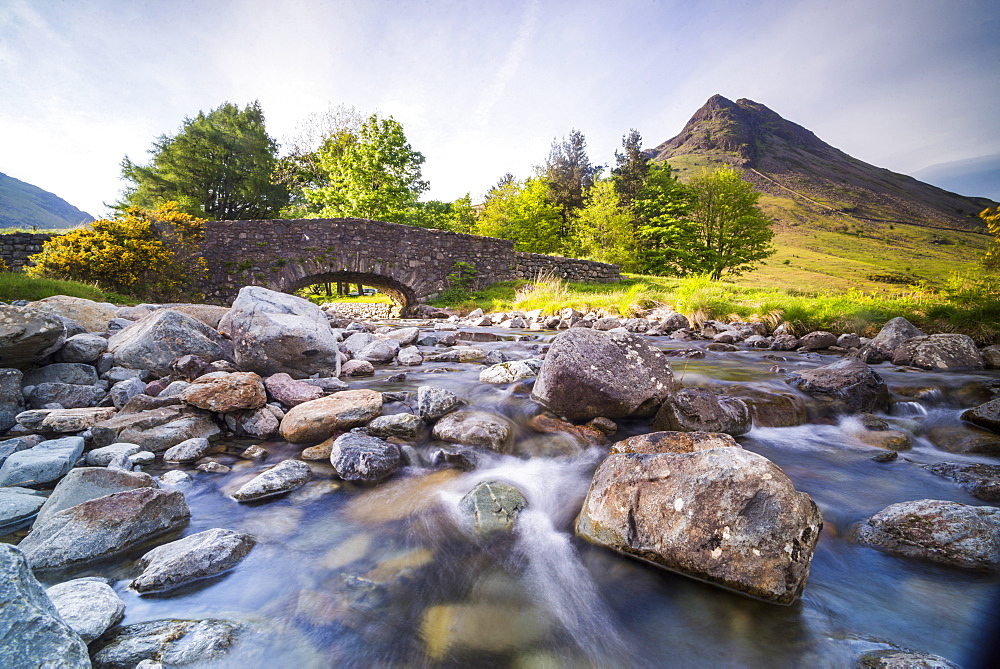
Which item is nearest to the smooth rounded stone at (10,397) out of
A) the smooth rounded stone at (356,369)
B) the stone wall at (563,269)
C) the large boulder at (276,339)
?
the large boulder at (276,339)

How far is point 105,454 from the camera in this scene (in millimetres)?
2809

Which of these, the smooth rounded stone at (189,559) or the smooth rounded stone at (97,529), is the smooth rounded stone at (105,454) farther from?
the smooth rounded stone at (189,559)

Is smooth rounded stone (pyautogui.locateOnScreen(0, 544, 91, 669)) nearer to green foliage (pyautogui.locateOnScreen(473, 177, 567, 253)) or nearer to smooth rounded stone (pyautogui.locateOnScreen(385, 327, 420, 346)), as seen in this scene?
smooth rounded stone (pyautogui.locateOnScreen(385, 327, 420, 346))

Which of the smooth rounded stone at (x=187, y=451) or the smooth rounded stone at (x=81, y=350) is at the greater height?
the smooth rounded stone at (x=81, y=350)

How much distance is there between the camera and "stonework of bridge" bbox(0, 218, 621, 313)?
1495 centimetres

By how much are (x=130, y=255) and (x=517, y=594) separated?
14.2 metres

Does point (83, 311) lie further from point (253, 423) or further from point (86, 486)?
point (86, 486)

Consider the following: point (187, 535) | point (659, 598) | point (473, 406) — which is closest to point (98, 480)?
point (187, 535)

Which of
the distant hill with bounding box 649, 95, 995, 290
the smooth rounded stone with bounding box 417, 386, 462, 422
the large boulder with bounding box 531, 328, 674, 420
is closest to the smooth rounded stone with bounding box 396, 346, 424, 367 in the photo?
the smooth rounded stone with bounding box 417, 386, 462, 422

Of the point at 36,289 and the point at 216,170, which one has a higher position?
the point at 216,170

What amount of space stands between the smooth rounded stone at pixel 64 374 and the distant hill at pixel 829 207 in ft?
96.5

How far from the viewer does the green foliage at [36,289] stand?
7652 millimetres

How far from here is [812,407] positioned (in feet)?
13.9

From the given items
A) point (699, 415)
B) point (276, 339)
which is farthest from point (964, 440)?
point (276, 339)
